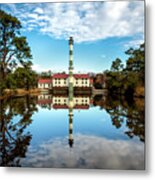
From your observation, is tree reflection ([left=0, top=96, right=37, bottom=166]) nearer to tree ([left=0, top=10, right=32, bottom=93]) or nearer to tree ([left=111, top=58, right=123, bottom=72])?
tree ([left=0, top=10, right=32, bottom=93])

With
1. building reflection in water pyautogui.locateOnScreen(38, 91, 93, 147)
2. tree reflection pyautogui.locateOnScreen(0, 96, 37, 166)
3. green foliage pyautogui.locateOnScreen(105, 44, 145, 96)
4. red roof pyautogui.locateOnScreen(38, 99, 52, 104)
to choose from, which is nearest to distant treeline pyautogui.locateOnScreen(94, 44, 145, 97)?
green foliage pyautogui.locateOnScreen(105, 44, 145, 96)

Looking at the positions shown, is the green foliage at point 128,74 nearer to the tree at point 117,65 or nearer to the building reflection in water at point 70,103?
the tree at point 117,65

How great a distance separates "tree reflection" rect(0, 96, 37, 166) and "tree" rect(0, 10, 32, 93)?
0.46 feet

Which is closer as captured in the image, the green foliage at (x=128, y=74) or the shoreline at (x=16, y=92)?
the green foliage at (x=128, y=74)

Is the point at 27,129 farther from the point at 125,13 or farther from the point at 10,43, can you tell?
the point at 125,13

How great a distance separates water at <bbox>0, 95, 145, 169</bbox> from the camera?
2.24m

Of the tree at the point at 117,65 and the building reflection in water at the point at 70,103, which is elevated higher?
the tree at the point at 117,65

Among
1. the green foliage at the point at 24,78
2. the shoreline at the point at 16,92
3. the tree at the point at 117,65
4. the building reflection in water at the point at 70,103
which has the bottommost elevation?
the building reflection in water at the point at 70,103

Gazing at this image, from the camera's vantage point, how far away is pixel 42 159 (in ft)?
7.52

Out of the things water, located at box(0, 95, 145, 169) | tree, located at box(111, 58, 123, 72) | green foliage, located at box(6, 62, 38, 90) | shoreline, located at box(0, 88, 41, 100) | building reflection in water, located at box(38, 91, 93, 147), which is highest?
tree, located at box(111, 58, 123, 72)

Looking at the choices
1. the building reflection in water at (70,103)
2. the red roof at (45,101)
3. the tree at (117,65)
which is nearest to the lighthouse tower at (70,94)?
the building reflection in water at (70,103)

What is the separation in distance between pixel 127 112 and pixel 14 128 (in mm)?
669

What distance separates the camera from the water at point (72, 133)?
7.35ft

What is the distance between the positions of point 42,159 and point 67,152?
5.9 inches
